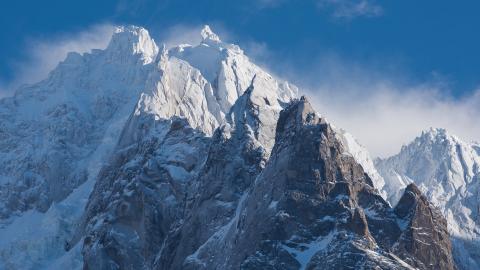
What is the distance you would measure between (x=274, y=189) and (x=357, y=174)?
1319 centimetres

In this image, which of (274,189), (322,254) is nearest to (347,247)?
(322,254)

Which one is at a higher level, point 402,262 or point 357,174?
point 357,174

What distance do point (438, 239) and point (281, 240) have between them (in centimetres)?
2518

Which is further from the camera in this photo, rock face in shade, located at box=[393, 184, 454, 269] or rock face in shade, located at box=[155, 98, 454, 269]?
rock face in shade, located at box=[393, 184, 454, 269]

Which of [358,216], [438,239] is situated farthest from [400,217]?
[358,216]

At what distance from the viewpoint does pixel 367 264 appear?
168m

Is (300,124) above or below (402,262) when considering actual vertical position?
above

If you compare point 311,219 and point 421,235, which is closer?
point 311,219

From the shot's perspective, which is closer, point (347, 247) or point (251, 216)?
point (347, 247)

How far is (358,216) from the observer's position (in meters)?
176

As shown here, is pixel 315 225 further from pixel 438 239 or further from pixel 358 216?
pixel 438 239

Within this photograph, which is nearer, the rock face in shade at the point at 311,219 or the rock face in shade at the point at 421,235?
the rock face in shade at the point at 311,219

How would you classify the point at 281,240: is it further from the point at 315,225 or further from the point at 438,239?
the point at 438,239

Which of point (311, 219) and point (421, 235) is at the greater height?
point (421, 235)
